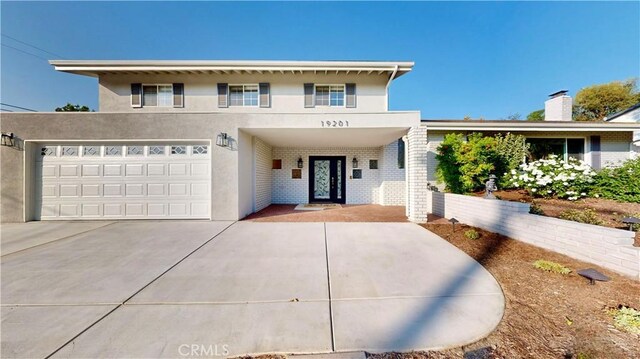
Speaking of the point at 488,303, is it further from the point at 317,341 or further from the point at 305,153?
the point at 305,153

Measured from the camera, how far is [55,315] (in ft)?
7.79

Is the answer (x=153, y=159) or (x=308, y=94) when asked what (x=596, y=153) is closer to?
(x=308, y=94)

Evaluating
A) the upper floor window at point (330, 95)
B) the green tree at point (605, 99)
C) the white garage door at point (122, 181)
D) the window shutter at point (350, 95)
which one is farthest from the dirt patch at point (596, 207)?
the green tree at point (605, 99)

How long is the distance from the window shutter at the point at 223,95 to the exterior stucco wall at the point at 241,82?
186 mm

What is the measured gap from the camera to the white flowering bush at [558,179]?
698 centimetres

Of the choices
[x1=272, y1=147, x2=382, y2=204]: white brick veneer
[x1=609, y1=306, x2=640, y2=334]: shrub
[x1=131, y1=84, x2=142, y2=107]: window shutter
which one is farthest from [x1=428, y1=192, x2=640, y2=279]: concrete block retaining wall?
[x1=131, y1=84, x2=142, y2=107]: window shutter

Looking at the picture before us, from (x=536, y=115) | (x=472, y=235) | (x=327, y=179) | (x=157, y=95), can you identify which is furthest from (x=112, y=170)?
(x=536, y=115)

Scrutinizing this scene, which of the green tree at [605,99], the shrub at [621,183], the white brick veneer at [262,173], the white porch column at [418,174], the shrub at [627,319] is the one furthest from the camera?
the green tree at [605,99]

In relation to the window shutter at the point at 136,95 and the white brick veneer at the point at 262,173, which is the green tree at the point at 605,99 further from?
the window shutter at the point at 136,95

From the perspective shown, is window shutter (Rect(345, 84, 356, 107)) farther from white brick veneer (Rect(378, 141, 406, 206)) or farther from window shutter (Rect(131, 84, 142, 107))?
window shutter (Rect(131, 84, 142, 107))

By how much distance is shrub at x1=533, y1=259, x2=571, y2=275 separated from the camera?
127 inches

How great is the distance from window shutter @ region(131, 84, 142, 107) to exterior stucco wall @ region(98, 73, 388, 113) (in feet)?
0.63

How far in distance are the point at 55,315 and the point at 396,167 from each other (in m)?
9.93

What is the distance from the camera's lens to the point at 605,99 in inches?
859
